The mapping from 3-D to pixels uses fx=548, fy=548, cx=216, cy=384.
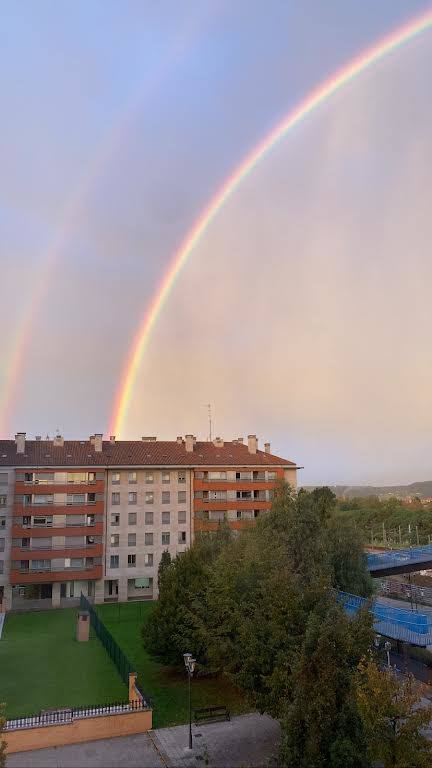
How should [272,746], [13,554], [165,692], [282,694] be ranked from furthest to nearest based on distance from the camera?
[13,554] < [165,692] < [272,746] < [282,694]

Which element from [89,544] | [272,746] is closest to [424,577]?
[89,544]

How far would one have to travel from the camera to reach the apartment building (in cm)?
4762

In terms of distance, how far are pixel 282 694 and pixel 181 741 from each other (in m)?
4.40

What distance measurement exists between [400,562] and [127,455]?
27.6m

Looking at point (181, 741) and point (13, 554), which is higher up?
point (13, 554)

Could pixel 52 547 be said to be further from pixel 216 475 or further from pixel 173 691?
pixel 173 691

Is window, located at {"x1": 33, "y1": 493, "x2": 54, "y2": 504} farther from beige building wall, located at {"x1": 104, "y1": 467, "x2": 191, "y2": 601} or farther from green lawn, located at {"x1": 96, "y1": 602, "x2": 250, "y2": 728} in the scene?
green lawn, located at {"x1": 96, "y1": 602, "x2": 250, "y2": 728}

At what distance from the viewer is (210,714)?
1964 centimetres

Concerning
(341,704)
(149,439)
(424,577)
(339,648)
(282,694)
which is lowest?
(424,577)

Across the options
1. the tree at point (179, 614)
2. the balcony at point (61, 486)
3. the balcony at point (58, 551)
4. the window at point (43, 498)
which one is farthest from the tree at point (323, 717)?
the window at point (43, 498)

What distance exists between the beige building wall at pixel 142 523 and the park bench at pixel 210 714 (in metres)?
32.0

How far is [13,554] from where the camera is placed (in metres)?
46.6

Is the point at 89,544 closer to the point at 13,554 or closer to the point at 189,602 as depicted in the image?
the point at 13,554

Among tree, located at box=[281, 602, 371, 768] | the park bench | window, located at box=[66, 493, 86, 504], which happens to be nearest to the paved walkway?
the park bench
